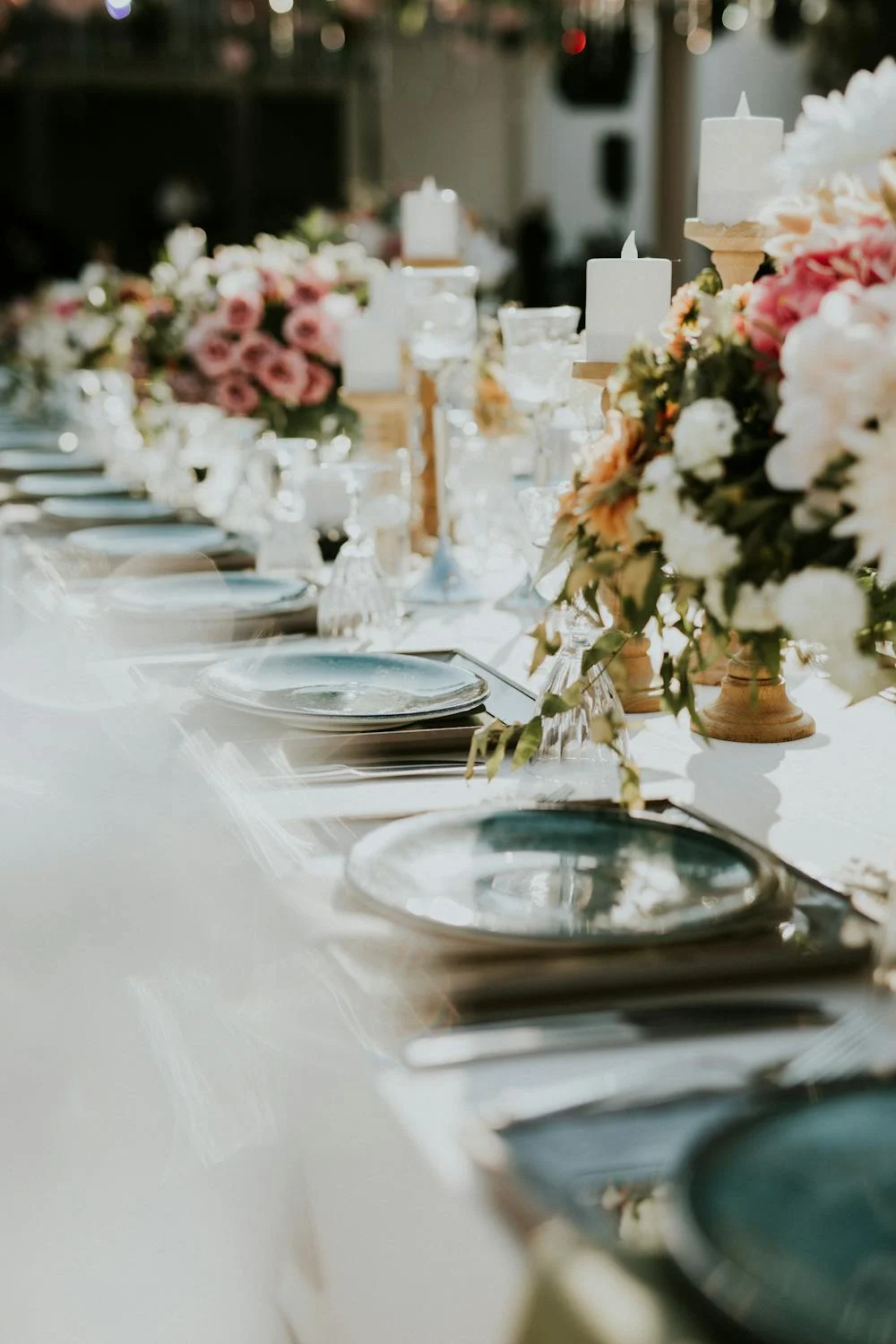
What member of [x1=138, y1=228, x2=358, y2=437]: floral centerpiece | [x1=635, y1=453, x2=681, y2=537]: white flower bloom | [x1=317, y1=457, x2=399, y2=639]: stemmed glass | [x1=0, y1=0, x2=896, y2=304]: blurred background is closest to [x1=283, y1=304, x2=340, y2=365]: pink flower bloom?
[x1=138, y1=228, x2=358, y2=437]: floral centerpiece

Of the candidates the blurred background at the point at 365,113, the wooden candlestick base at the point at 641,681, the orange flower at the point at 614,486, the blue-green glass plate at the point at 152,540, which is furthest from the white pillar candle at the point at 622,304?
the blurred background at the point at 365,113

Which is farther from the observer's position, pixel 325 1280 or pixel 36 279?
pixel 36 279

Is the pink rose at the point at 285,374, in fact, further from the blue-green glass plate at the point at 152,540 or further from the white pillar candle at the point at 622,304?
the white pillar candle at the point at 622,304

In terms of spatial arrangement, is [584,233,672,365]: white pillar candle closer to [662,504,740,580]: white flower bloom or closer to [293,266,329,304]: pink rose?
[662,504,740,580]: white flower bloom

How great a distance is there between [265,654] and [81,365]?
2621 millimetres

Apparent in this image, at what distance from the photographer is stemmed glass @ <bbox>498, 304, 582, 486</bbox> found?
74.9 inches

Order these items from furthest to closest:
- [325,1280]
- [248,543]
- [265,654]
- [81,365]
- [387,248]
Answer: [81,365] < [387,248] < [248,543] < [265,654] < [325,1280]

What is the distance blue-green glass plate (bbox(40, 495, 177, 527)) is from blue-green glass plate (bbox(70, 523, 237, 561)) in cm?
13

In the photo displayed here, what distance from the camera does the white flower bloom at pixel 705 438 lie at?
0.93 meters

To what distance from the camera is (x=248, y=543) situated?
2381mm

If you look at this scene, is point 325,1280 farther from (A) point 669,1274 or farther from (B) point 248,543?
(B) point 248,543

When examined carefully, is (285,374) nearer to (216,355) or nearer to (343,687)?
(216,355)

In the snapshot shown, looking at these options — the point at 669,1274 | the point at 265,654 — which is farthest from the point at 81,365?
the point at 669,1274

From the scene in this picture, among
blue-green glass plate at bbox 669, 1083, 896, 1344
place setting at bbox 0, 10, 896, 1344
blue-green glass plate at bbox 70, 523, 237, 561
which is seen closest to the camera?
blue-green glass plate at bbox 669, 1083, 896, 1344
